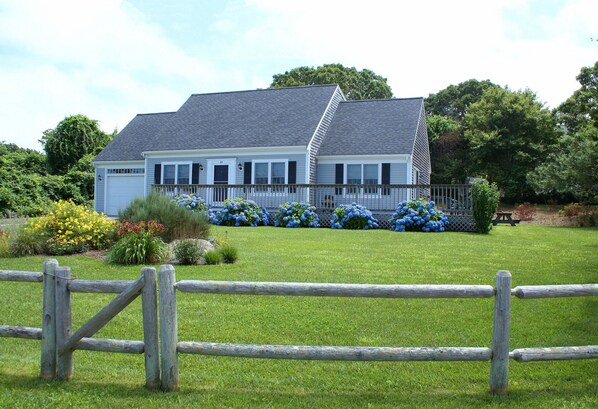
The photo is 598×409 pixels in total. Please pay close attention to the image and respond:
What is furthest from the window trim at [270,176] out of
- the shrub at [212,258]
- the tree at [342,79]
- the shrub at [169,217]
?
the tree at [342,79]

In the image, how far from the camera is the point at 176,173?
1036 inches

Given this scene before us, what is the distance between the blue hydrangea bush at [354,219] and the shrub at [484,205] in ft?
12.9

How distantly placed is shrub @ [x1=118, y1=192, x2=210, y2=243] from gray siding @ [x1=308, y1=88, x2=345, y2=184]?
456 inches

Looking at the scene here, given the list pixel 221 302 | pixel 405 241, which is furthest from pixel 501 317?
pixel 405 241

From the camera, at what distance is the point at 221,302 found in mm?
7590

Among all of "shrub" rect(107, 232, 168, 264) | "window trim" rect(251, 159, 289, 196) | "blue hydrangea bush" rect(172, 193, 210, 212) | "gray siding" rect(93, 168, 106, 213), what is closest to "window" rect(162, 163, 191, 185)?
"window trim" rect(251, 159, 289, 196)

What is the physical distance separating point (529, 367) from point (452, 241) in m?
9.89

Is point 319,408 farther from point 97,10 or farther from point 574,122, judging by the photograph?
point 574,122

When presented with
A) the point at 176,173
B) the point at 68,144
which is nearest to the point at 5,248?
the point at 176,173

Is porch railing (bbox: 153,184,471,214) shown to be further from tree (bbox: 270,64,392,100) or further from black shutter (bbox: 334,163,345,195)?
tree (bbox: 270,64,392,100)

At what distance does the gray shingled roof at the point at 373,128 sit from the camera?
23.8 metres

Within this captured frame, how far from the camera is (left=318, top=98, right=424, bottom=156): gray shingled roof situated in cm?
2384

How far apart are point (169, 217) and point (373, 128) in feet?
50.7

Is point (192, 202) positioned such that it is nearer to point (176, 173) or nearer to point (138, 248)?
point (176, 173)
